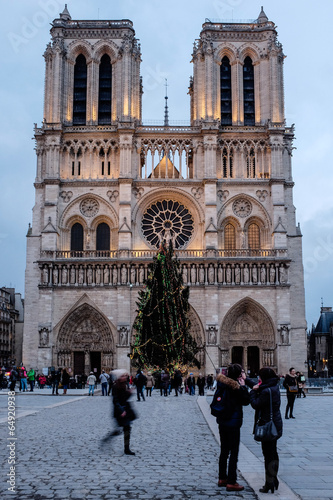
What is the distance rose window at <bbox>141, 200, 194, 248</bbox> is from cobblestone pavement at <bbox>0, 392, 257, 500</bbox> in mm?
30888

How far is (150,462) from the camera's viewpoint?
30.6 ft

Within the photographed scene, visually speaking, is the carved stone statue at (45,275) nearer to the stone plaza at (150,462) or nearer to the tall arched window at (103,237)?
the tall arched window at (103,237)

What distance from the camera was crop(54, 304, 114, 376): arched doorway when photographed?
44125mm

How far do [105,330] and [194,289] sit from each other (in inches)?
267

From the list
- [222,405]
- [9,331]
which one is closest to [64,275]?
[9,331]

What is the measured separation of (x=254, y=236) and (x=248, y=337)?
24.2 ft

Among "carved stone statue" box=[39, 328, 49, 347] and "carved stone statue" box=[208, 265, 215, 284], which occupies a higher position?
"carved stone statue" box=[208, 265, 215, 284]

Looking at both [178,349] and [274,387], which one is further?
[178,349]

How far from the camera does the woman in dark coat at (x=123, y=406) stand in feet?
33.6

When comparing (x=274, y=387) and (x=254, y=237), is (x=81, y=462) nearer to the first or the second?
(x=274, y=387)

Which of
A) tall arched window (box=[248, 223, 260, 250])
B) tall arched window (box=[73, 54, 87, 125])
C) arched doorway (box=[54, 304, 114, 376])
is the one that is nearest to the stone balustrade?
arched doorway (box=[54, 304, 114, 376])

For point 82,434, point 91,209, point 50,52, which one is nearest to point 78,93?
point 50,52

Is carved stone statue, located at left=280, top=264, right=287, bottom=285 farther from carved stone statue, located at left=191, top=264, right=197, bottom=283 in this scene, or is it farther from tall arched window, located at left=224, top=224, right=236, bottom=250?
carved stone statue, located at left=191, top=264, right=197, bottom=283

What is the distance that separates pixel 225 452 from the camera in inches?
304
